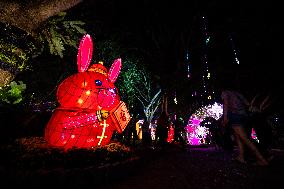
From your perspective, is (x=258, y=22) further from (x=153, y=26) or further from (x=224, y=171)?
(x=224, y=171)

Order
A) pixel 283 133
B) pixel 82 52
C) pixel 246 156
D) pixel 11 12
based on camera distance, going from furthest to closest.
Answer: pixel 283 133 → pixel 246 156 → pixel 82 52 → pixel 11 12

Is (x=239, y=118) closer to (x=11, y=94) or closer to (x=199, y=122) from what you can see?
(x=11, y=94)

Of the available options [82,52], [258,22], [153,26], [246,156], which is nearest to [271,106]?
[246,156]

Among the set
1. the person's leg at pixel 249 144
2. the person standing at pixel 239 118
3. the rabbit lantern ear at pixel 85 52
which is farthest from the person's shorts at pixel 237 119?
the rabbit lantern ear at pixel 85 52

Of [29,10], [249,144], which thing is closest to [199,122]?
[249,144]

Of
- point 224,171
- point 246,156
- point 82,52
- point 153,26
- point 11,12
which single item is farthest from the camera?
point 153,26

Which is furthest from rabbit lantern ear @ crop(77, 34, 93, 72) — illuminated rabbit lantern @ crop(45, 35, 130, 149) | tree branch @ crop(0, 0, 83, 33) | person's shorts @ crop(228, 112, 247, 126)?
person's shorts @ crop(228, 112, 247, 126)

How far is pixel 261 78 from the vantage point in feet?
75.6

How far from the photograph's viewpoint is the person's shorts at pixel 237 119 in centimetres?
762

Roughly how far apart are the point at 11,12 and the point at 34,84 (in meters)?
13.4

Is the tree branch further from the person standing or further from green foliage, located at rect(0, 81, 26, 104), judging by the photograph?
the person standing

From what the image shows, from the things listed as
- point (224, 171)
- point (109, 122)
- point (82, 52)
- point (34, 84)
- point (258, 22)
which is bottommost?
point (224, 171)

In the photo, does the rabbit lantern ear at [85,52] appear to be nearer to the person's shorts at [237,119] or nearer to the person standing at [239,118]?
the person standing at [239,118]

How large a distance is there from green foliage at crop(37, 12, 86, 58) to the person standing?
14.7 ft
